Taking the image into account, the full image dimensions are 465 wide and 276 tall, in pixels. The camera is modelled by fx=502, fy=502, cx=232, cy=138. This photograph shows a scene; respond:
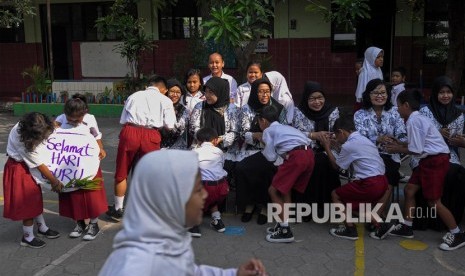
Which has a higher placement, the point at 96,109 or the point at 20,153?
the point at 20,153

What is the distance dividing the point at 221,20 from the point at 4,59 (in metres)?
12.6

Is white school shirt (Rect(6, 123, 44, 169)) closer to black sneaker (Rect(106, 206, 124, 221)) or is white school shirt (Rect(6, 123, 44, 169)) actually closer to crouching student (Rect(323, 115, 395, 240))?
black sneaker (Rect(106, 206, 124, 221))

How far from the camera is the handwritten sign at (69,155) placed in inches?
182

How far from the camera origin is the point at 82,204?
15.7 ft

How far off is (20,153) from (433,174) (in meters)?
3.71

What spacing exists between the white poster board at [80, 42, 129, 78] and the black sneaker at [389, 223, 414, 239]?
1097cm

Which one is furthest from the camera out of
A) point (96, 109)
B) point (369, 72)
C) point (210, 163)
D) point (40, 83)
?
point (40, 83)

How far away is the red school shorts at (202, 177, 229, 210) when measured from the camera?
16.4 feet

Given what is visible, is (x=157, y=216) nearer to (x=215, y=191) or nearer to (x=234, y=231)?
(x=215, y=191)

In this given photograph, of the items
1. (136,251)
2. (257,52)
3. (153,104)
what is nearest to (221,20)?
(153,104)

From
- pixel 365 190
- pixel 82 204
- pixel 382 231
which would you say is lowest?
pixel 382 231

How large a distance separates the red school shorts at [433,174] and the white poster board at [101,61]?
11.1 metres

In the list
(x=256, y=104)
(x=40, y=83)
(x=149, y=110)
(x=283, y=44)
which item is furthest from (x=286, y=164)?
(x=40, y=83)

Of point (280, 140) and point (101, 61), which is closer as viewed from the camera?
point (280, 140)
